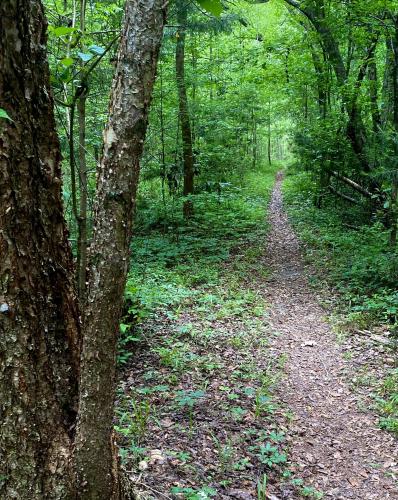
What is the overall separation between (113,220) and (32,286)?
473 mm

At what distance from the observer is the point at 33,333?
70.7 inches

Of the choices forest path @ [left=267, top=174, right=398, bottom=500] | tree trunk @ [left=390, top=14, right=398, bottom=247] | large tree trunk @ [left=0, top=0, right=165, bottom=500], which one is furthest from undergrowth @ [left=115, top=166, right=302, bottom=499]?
tree trunk @ [left=390, top=14, right=398, bottom=247]

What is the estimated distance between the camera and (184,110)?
10.9 metres

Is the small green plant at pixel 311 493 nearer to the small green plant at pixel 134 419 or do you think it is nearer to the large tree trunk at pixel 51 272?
the small green plant at pixel 134 419

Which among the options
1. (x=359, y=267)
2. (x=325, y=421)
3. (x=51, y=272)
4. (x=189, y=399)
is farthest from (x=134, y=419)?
(x=359, y=267)

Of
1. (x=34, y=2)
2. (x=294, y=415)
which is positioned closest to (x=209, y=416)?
(x=294, y=415)

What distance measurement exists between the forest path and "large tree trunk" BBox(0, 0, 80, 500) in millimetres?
2309

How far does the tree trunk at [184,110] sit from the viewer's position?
32.1 ft

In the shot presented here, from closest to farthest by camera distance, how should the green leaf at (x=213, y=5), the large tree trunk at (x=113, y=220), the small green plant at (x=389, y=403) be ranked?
the green leaf at (x=213, y=5), the large tree trunk at (x=113, y=220), the small green plant at (x=389, y=403)

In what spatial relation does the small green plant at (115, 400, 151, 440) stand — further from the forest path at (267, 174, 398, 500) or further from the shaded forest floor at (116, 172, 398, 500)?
the forest path at (267, 174, 398, 500)

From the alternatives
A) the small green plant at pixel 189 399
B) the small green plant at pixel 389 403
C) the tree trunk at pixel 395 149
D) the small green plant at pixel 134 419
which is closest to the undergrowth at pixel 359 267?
the small green plant at pixel 389 403

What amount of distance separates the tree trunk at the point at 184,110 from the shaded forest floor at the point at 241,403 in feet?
17.1

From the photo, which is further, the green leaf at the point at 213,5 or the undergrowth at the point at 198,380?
the undergrowth at the point at 198,380

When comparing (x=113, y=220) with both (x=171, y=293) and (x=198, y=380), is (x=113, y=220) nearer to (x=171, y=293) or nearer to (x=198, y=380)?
(x=198, y=380)
